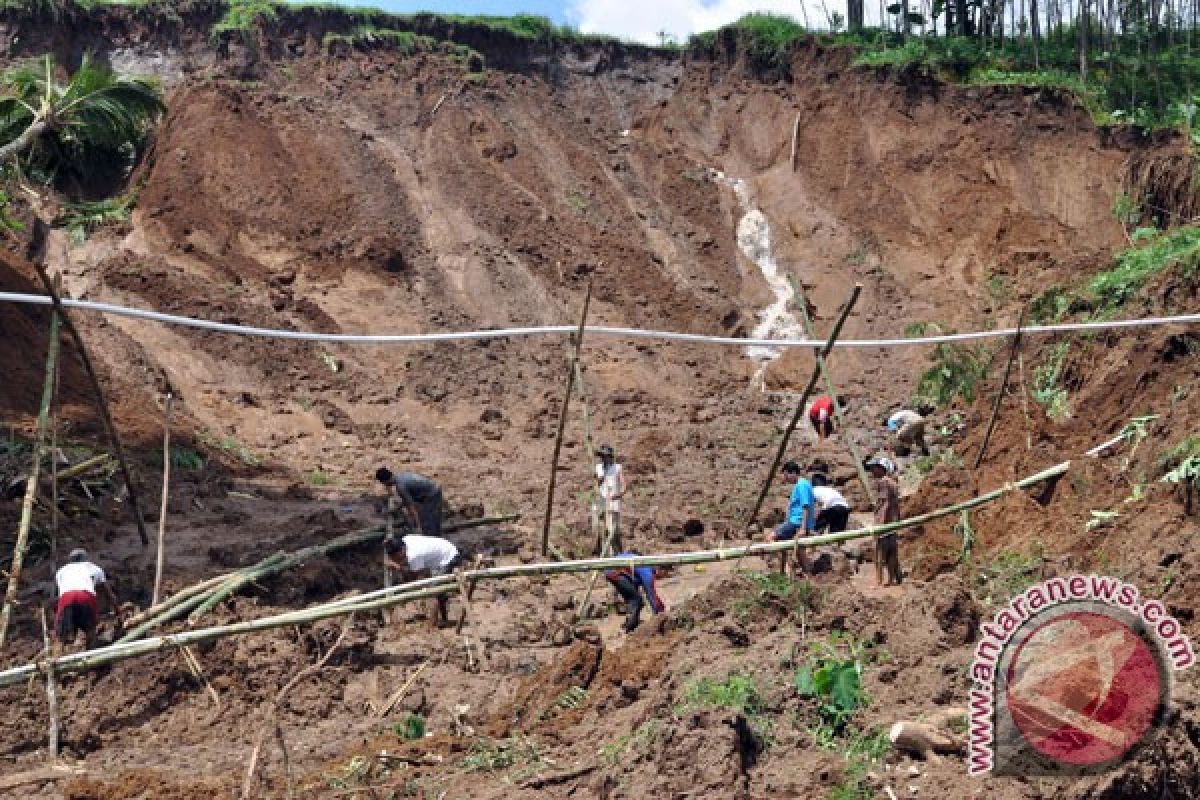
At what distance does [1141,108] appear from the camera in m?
25.4

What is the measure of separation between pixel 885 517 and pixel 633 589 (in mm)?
2082

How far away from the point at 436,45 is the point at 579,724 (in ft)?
70.0

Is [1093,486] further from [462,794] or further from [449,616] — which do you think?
[462,794]

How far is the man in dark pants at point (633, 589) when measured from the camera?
386 inches

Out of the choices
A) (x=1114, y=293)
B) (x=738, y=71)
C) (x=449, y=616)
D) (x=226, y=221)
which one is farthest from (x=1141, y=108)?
(x=449, y=616)

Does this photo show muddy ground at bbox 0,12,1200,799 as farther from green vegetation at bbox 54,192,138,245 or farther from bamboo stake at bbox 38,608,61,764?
green vegetation at bbox 54,192,138,245

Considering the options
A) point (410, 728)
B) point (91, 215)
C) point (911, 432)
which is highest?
point (91, 215)

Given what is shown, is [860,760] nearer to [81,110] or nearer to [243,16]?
[81,110]

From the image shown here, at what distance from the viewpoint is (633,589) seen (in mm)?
9844

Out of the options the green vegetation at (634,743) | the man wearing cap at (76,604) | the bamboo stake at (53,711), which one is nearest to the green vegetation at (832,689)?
the green vegetation at (634,743)

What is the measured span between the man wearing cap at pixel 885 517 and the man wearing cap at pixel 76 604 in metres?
5.54

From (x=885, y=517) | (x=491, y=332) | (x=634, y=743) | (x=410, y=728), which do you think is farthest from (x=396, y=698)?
(x=885, y=517)

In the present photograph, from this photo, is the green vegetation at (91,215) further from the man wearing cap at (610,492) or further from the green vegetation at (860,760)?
the green vegetation at (860,760)

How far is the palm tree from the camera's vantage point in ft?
60.8
